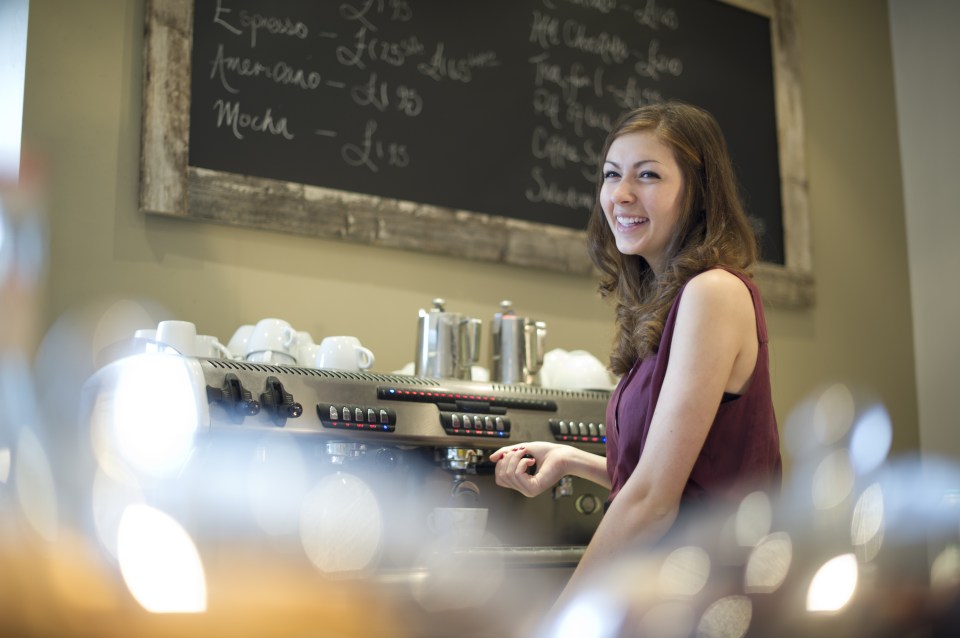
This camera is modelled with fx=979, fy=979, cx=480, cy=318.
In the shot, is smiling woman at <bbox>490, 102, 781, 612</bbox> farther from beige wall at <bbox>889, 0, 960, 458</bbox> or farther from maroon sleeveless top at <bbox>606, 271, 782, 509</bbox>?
beige wall at <bbox>889, 0, 960, 458</bbox>

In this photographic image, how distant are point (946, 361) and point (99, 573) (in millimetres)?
2868

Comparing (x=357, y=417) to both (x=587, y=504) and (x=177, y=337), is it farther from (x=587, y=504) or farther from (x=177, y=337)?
(x=587, y=504)

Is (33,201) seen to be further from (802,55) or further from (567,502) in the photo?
(802,55)

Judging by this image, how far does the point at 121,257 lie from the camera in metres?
1.98

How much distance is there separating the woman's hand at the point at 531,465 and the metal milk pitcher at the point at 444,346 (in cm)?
42

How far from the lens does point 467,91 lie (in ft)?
8.14

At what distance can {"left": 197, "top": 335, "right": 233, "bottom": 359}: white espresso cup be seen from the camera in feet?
5.88

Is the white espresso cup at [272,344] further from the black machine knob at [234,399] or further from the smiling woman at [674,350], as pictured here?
the smiling woman at [674,350]

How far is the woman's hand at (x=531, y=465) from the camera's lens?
157 cm

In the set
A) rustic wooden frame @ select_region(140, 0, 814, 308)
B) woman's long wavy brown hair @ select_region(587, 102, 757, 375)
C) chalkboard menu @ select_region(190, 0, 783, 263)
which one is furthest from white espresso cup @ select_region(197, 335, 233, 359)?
woman's long wavy brown hair @ select_region(587, 102, 757, 375)

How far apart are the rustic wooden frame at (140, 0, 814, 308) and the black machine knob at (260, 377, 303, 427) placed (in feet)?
2.00

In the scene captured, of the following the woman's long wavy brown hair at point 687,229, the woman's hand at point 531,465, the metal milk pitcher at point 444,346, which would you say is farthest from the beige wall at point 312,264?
the woman's long wavy brown hair at point 687,229

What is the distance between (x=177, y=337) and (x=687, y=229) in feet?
2.92

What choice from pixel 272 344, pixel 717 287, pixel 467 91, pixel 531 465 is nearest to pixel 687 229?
pixel 717 287
